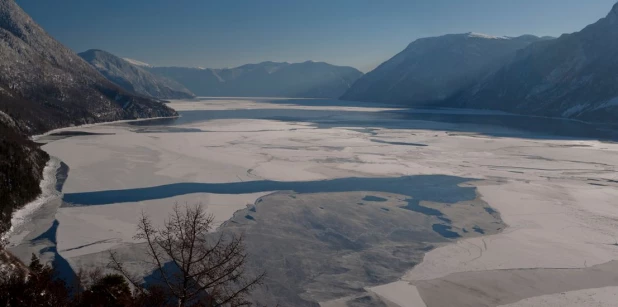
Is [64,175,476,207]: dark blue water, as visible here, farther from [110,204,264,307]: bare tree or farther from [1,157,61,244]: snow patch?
[110,204,264,307]: bare tree

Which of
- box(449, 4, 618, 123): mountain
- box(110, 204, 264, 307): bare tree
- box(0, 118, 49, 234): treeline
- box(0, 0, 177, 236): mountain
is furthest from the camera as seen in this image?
box(449, 4, 618, 123): mountain

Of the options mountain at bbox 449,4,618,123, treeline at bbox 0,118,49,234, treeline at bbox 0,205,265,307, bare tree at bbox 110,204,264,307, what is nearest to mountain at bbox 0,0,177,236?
treeline at bbox 0,118,49,234

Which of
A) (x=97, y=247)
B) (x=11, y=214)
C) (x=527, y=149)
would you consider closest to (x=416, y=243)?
(x=97, y=247)

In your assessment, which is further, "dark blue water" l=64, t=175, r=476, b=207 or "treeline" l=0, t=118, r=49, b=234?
"dark blue water" l=64, t=175, r=476, b=207

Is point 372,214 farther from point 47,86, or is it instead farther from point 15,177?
point 47,86

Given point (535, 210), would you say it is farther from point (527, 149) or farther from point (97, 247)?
point (527, 149)

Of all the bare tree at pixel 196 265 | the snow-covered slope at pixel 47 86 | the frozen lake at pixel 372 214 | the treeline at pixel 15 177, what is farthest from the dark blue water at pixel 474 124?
the bare tree at pixel 196 265
